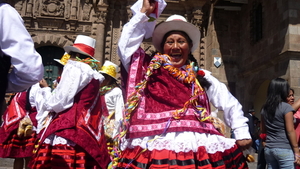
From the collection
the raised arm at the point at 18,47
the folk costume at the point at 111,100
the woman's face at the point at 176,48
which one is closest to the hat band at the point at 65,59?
the folk costume at the point at 111,100

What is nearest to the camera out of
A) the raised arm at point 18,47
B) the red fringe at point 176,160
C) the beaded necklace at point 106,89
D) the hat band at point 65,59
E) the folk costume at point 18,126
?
the raised arm at point 18,47

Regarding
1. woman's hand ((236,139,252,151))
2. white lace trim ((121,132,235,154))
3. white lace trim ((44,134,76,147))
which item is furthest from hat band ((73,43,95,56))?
woman's hand ((236,139,252,151))

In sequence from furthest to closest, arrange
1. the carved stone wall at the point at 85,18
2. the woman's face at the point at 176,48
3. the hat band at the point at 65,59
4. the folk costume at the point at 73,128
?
1. the carved stone wall at the point at 85,18
2. the hat band at the point at 65,59
3. the folk costume at the point at 73,128
4. the woman's face at the point at 176,48

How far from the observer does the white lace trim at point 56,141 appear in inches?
124

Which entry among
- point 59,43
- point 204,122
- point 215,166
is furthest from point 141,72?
point 59,43

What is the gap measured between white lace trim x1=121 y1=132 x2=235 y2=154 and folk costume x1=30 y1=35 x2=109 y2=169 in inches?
38.9

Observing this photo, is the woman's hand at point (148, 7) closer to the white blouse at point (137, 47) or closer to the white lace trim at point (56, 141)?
the white blouse at point (137, 47)

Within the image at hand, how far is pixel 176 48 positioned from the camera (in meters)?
2.71

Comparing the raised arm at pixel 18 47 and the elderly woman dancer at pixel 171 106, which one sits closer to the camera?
the raised arm at pixel 18 47

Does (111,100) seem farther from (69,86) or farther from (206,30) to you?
(206,30)

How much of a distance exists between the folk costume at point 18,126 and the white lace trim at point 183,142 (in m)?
2.88

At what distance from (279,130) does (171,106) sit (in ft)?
6.22

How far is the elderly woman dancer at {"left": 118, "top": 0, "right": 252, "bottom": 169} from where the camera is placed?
2248 mm

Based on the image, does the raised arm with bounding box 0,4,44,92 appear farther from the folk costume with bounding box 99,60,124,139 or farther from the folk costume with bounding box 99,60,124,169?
the folk costume with bounding box 99,60,124,139
